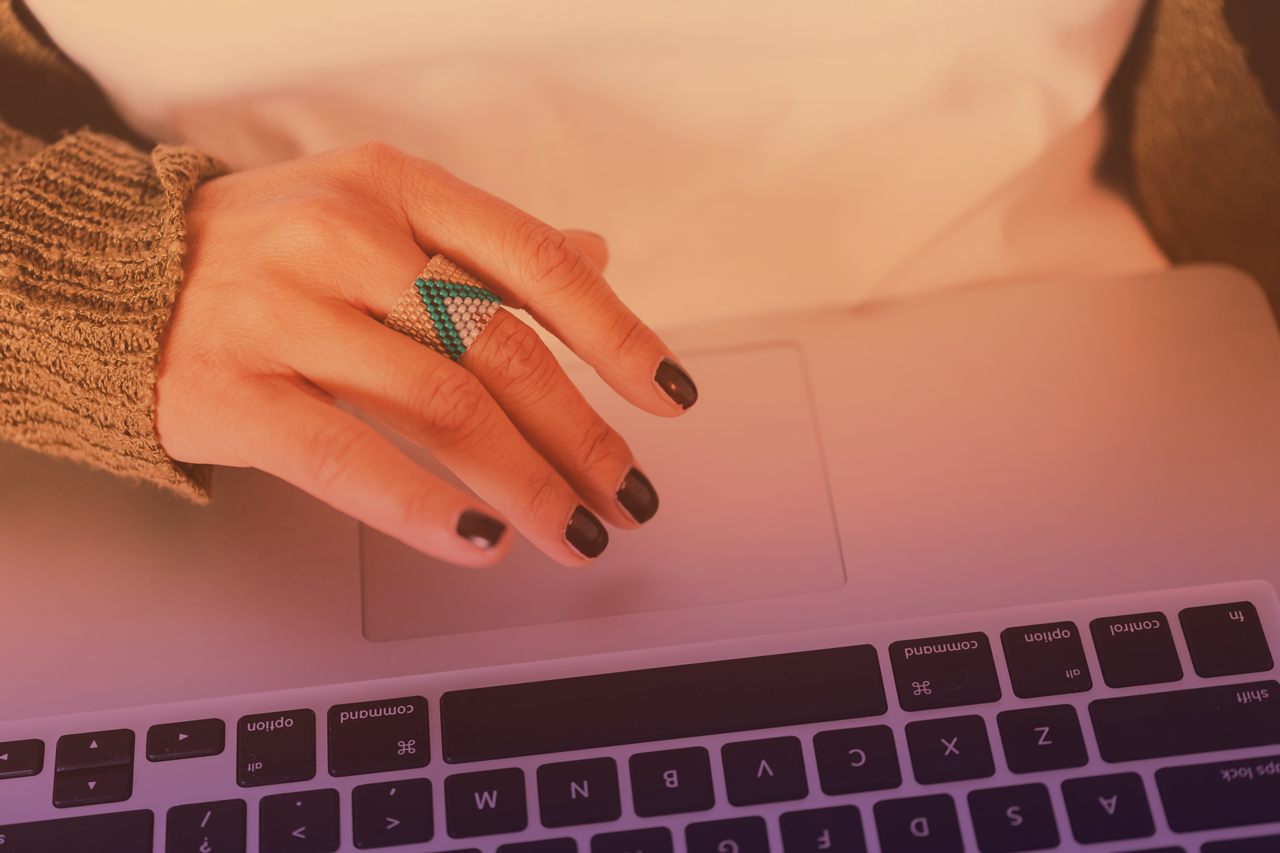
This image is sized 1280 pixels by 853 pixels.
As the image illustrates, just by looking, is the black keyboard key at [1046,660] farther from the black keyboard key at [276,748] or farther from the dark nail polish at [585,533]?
the black keyboard key at [276,748]

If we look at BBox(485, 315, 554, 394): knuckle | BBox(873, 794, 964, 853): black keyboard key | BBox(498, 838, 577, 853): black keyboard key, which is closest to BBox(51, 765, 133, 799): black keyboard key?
BBox(498, 838, 577, 853): black keyboard key

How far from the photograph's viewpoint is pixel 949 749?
50cm

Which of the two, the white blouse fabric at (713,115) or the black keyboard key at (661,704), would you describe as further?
the white blouse fabric at (713,115)

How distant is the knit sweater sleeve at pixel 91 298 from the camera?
53 cm

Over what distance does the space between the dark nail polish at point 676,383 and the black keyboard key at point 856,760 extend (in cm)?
23

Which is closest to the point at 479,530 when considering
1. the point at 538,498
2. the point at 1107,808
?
the point at 538,498

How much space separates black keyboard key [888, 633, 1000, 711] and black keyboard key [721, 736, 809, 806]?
81 mm

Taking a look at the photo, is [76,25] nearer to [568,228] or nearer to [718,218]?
[568,228]

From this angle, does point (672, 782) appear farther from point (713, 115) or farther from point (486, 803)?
point (713, 115)

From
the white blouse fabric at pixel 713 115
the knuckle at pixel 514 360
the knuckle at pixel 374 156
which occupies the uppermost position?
the white blouse fabric at pixel 713 115

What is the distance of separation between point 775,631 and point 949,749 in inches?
5.0

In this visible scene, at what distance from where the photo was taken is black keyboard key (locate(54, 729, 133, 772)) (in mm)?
516

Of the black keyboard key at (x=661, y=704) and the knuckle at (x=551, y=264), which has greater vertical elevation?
the knuckle at (x=551, y=264)

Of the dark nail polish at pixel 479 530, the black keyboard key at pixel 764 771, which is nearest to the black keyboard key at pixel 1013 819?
the black keyboard key at pixel 764 771
